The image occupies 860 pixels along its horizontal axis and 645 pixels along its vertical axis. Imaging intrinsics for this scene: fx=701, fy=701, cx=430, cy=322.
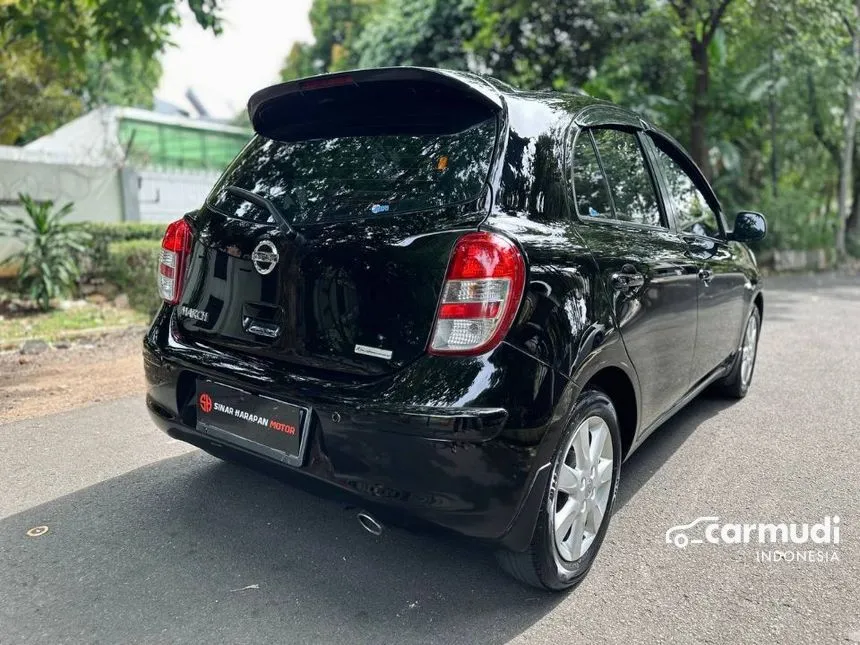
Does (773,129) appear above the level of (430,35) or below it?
below

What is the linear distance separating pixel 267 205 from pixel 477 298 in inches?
36.3

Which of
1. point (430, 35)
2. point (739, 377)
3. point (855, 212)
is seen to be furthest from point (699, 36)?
point (739, 377)

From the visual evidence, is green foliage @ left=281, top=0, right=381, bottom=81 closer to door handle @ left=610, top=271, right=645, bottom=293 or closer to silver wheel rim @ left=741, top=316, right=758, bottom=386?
silver wheel rim @ left=741, top=316, right=758, bottom=386

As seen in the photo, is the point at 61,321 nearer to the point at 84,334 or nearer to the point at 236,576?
the point at 84,334

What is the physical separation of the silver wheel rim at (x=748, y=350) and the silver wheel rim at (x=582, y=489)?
8.50 ft

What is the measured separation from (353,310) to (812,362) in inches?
205

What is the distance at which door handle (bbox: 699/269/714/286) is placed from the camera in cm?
356

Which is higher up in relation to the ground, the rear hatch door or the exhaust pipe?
the rear hatch door

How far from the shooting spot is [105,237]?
9.77 metres

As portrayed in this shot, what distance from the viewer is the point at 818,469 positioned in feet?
12.0

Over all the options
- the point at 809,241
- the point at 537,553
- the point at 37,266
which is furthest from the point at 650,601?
the point at 809,241

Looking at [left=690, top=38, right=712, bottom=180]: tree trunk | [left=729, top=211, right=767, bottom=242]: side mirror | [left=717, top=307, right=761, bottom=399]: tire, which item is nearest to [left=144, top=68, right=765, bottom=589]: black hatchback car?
[left=729, top=211, right=767, bottom=242]: side mirror

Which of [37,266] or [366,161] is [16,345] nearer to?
[37,266]

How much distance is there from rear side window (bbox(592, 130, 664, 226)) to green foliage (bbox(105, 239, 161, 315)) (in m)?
6.04
